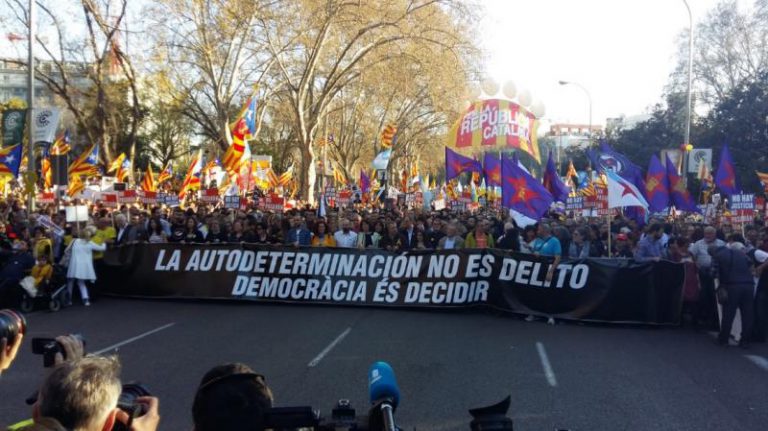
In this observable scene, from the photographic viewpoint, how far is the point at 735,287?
995cm

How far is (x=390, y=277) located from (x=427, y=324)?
1.77 metres

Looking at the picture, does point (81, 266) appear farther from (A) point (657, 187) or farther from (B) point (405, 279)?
(A) point (657, 187)

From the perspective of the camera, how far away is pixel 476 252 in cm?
1225

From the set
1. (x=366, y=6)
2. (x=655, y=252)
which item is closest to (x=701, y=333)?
(x=655, y=252)

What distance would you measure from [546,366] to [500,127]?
10115 mm

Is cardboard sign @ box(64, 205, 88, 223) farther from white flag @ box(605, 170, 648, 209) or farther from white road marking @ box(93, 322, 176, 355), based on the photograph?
white flag @ box(605, 170, 648, 209)

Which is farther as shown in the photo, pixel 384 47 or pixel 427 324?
pixel 384 47

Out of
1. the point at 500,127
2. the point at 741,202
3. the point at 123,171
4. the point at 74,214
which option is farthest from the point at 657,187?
the point at 123,171

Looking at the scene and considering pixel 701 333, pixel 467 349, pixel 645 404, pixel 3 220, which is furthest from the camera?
pixel 3 220

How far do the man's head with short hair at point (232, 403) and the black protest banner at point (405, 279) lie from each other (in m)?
9.79

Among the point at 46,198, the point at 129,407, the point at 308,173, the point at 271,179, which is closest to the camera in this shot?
the point at 129,407

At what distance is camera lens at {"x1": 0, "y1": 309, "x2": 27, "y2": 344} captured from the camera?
7.98ft

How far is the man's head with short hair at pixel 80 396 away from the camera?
216cm

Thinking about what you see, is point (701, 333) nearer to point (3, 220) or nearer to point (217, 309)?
point (217, 309)
